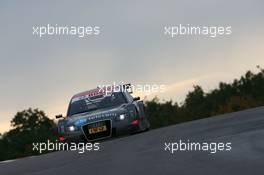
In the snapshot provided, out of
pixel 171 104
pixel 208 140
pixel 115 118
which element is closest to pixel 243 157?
pixel 208 140

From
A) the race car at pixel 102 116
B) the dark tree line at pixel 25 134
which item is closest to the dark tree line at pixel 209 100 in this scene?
the dark tree line at pixel 25 134

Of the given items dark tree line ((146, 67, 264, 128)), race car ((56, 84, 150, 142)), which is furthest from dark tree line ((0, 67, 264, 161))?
race car ((56, 84, 150, 142))

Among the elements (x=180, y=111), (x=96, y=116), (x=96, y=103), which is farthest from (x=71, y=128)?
(x=180, y=111)

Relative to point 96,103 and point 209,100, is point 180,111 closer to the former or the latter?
point 209,100

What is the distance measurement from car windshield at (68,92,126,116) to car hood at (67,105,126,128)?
2.54 feet

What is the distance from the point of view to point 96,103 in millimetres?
20641

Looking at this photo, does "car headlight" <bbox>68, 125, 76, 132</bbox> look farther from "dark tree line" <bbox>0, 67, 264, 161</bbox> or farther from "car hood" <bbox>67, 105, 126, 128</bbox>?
"dark tree line" <bbox>0, 67, 264, 161</bbox>

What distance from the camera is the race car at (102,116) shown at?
62.3 feet

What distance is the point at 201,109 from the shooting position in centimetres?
7331

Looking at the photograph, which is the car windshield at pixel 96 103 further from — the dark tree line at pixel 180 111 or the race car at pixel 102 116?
the dark tree line at pixel 180 111

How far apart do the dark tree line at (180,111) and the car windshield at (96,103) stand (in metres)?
37.8

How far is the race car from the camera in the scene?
62.3 ft

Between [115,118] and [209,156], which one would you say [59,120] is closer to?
[115,118]

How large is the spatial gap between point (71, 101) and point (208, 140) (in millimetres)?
9699
